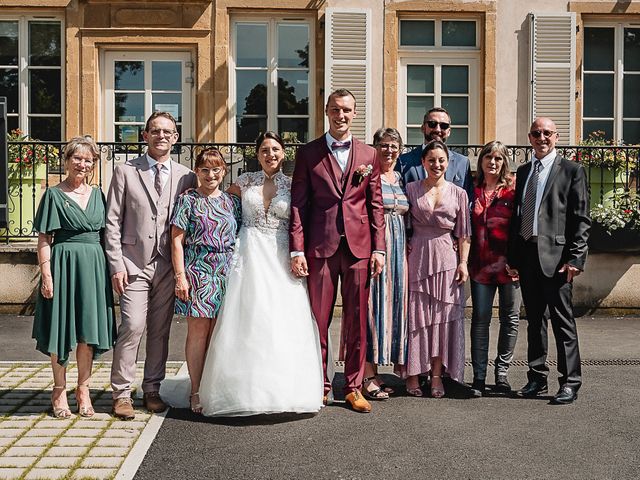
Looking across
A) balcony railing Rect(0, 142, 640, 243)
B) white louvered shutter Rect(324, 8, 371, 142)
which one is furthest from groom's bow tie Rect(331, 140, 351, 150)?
white louvered shutter Rect(324, 8, 371, 142)

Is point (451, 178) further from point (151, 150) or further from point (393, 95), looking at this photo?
point (393, 95)

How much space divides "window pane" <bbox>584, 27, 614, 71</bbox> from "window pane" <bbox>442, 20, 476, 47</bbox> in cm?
170

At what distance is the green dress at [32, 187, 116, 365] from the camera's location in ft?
17.5

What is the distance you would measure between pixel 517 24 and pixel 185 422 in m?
9.05

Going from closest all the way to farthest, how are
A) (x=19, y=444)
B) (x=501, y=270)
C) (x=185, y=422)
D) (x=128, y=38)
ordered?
(x=19, y=444)
(x=185, y=422)
(x=501, y=270)
(x=128, y=38)

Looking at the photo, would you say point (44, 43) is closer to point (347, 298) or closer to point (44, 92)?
point (44, 92)

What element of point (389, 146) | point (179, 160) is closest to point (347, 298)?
point (389, 146)

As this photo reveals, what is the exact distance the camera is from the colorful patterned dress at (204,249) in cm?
545

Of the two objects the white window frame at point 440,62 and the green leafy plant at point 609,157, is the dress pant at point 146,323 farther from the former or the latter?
the white window frame at point 440,62

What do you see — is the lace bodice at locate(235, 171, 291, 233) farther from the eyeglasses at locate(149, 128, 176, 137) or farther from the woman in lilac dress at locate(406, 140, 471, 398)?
the woman in lilac dress at locate(406, 140, 471, 398)

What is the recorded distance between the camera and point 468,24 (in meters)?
12.6

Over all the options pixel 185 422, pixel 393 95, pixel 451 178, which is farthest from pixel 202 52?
pixel 185 422

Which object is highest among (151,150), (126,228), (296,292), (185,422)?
(151,150)

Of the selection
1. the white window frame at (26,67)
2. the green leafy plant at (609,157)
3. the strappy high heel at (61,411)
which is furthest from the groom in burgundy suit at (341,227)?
the white window frame at (26,67)
